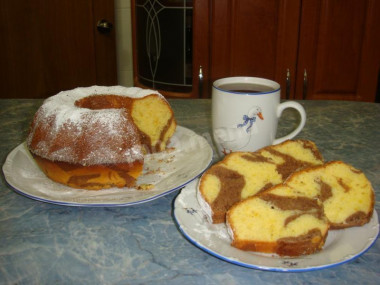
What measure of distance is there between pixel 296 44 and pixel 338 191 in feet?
5.75

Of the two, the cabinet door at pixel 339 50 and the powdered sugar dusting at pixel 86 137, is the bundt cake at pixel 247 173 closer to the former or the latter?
the powdered sugar dusting at pixel 86 137

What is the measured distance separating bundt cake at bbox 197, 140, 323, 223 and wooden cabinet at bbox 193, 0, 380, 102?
1.53 metres

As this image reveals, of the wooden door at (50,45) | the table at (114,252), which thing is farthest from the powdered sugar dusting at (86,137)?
the wooden door at (50,45)

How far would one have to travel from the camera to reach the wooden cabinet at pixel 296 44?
2.38 meters

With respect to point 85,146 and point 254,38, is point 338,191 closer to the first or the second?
point 85,146

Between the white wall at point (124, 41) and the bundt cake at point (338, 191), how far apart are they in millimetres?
2530

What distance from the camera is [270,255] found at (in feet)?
2.44

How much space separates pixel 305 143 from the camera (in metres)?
1.05

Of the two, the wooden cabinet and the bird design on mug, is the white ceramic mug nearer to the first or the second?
the bird design on mug

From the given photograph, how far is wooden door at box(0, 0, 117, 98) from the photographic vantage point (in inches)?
106

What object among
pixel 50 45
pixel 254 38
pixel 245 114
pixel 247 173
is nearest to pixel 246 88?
pixel 245 114

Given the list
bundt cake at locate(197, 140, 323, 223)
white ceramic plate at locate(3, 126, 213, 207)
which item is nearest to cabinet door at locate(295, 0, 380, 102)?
white ceramic plate at locate(3, 126, 213, 207)

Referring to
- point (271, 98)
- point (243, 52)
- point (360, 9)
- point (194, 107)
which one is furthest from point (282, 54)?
point (271, 98)

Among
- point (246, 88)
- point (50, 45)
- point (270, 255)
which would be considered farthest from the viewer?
point (50, 45)
